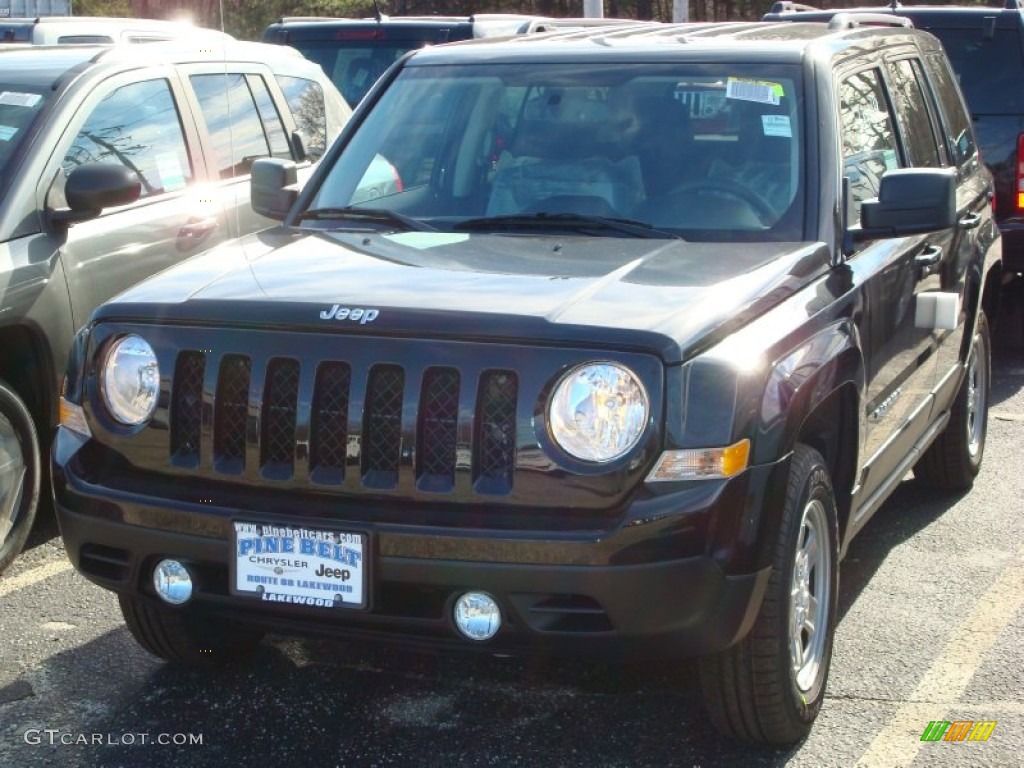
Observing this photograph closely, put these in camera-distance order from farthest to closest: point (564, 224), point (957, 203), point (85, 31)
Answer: point (85, 31) → point (957, 203) → point (564, 224)

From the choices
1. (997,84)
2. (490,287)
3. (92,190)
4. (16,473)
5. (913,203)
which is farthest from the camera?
(997,84)

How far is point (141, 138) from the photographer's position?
6.38 metres

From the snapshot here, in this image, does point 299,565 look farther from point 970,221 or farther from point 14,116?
point 970,221

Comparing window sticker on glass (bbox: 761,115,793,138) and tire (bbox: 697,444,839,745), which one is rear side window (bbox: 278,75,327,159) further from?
tire (bbox: 697,444,839,745)

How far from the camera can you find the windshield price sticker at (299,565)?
3.62 metres

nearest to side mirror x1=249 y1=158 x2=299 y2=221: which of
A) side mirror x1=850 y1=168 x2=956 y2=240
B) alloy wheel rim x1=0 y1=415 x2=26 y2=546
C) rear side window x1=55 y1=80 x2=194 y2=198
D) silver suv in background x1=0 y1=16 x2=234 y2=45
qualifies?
rear side window x1=55 y1=80 x2=194 y2=198

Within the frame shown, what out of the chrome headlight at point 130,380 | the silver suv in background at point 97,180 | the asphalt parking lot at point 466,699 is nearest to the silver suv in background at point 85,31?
the silver suv in background at point 97,180

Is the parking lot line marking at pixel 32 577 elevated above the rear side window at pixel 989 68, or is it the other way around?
the rear side window at pixel 989 68

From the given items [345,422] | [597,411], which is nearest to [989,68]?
[597,411]

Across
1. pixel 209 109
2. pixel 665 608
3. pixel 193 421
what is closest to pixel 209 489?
pixel 193 421

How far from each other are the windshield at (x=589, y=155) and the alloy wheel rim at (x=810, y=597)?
894 mm

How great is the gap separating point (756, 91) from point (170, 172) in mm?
2754

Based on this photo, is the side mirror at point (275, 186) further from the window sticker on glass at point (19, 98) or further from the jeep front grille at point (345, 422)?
the jeep front grille at point (345, 422)

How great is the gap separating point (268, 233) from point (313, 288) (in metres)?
0.95
